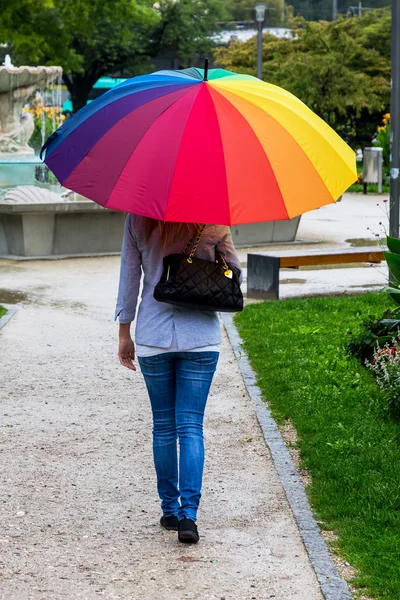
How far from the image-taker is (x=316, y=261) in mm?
11930

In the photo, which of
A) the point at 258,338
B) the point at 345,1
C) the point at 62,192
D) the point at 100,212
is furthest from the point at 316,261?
the point at 345,1

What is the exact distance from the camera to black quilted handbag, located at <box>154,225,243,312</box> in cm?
443

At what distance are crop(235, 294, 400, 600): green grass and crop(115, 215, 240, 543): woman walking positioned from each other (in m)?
0.69

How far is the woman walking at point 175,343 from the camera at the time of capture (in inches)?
177

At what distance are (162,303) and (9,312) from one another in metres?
6.30

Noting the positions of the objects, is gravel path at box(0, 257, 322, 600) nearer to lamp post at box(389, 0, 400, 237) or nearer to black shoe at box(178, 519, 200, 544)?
black shoe at box(178, 519, 200, 544)

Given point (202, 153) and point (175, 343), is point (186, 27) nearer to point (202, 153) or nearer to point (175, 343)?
point (175, 343)

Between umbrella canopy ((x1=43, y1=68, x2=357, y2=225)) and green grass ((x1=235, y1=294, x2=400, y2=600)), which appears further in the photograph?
green grass ((x1=235, y1=294, x2=400, y2=600))

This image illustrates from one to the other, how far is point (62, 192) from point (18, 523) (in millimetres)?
A: 13223

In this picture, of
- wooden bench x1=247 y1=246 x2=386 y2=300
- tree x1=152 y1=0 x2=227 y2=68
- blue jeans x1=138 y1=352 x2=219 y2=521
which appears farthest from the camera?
tree x1=152 y1=0 x2=227 y2=68

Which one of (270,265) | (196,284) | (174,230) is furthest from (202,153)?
(270,265)

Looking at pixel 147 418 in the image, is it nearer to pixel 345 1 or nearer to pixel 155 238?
pixel 155 238

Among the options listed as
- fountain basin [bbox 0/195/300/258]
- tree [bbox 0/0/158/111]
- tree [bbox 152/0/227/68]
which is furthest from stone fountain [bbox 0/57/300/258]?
tree [bbox 152/0/227/68]

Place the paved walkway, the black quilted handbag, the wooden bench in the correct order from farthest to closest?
the paved walkway
the wooden bench
the black quilted handbag
